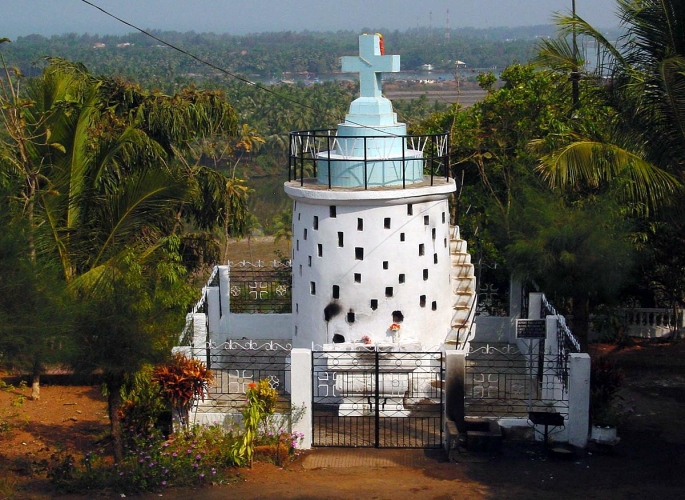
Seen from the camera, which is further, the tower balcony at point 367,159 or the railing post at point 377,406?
the tower balcony at point 367,159

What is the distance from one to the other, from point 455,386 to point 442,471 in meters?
Result: 1.37

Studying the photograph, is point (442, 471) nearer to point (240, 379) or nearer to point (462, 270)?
point (240, 379)

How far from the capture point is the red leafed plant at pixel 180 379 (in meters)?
14.7

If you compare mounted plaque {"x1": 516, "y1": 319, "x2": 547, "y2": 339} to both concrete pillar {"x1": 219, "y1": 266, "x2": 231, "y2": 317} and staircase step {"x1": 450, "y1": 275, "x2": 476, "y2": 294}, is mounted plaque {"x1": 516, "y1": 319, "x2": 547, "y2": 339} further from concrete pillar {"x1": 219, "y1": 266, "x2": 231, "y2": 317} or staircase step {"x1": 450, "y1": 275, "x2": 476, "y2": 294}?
concrete pillar {"x1": 219, "y1": 266, "x2": 231, "y2": 317}

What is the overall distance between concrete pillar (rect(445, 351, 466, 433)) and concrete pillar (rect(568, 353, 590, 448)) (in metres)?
1.56

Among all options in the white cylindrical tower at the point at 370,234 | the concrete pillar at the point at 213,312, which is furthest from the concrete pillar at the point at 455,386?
the concrete pillar at the point at 213,312

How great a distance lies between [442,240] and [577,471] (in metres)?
5.06

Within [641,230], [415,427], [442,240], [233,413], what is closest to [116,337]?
[233,413]

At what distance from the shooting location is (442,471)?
1412cm

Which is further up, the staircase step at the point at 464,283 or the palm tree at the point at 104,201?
the palm tree at the point at 104,201

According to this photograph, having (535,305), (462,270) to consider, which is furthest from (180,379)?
(535,305)

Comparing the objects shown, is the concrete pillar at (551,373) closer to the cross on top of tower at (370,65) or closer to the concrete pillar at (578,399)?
the concrete pillar at (578,399)

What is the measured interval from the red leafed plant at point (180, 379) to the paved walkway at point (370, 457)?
6.35 ft

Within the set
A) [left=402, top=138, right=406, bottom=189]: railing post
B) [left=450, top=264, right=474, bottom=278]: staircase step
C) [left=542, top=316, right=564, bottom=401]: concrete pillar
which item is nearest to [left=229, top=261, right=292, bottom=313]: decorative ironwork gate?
[left=450, top=264, right=474, bottom=278]: staircase step
